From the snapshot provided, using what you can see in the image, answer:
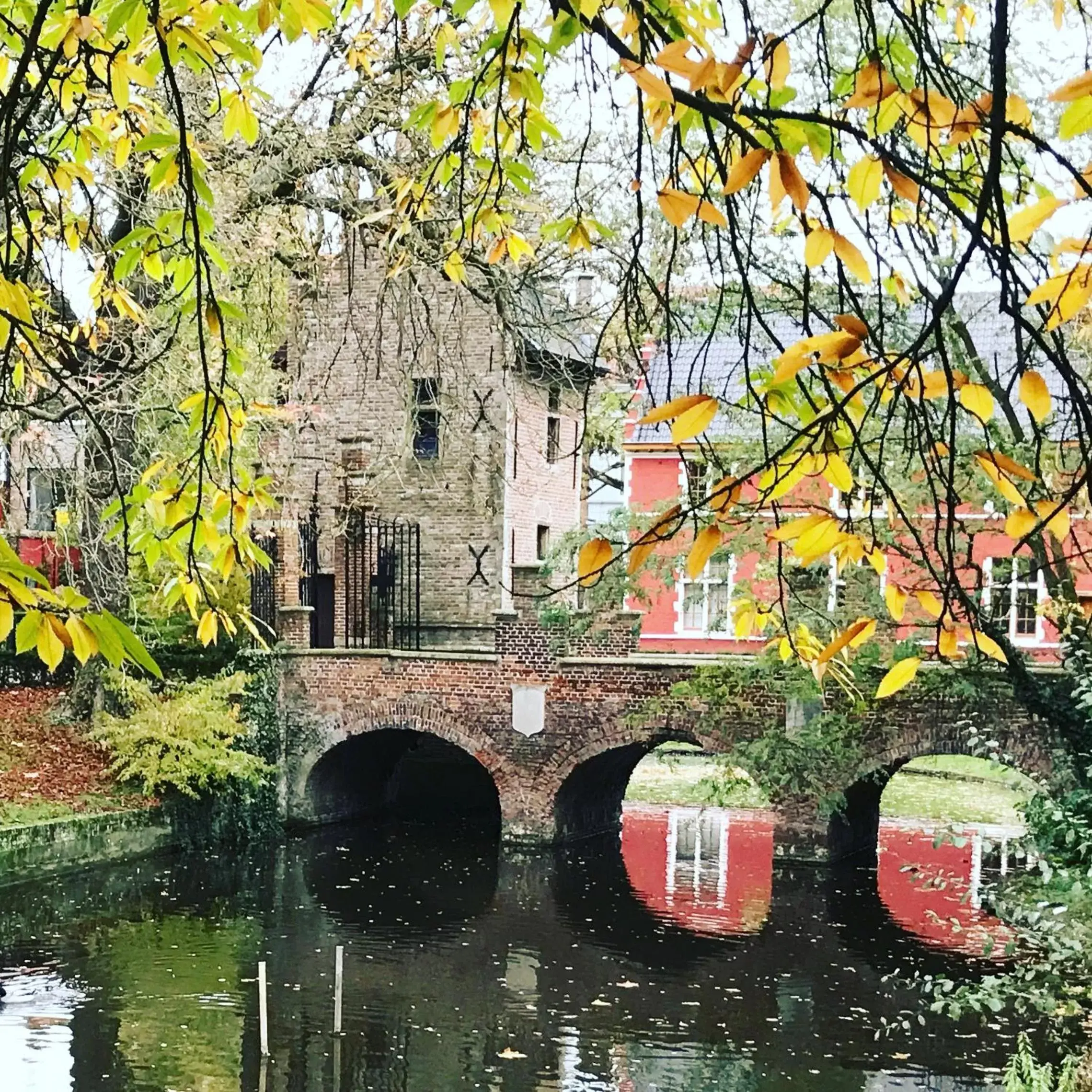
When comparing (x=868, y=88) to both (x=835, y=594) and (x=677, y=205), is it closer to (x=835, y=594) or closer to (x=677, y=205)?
(x=677, y=205)

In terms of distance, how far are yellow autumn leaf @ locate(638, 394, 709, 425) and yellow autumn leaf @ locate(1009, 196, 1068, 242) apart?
1.44 ft

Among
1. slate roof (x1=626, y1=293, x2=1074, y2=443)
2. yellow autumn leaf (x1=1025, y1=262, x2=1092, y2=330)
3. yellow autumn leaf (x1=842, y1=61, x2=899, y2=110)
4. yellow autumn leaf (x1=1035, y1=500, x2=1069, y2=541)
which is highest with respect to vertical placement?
slate roof (x1=626, y1=293, x2=1074, y2=443)

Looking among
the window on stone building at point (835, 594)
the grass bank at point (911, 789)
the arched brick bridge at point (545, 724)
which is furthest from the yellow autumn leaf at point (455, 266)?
the grass bank at point (911, 789)

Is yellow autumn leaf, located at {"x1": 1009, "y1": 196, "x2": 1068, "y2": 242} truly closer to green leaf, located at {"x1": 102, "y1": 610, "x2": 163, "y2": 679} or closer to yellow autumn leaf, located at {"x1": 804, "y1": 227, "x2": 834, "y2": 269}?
yellow autumn leaf, located at {"x1": 804, "y1": 227, "x2": 834, "y2": 269}

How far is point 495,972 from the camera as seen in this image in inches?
479

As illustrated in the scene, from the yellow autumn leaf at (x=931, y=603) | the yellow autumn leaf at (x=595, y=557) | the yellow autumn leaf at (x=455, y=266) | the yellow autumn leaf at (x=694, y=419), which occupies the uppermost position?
the yellow autumn leaf at (x=455, y=266)

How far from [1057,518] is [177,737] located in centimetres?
1505

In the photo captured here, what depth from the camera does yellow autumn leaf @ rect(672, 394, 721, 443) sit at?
73.4 inches

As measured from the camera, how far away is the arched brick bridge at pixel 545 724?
53.7 ft

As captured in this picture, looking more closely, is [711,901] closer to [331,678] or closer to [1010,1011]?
[1010,1011]

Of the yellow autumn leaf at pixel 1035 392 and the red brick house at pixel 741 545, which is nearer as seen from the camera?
the yellow autumn leaf at pixel 1035 392

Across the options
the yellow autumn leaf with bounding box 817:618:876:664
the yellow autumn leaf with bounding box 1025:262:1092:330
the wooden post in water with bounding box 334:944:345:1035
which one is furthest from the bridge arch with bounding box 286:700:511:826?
the yellow autumn leaf with bounding box 1025:262:1092:330

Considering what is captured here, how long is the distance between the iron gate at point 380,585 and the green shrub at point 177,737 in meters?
2.94

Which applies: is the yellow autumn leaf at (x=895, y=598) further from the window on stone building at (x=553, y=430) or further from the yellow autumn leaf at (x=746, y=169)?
the window on stone building at (x=553, y=430)
